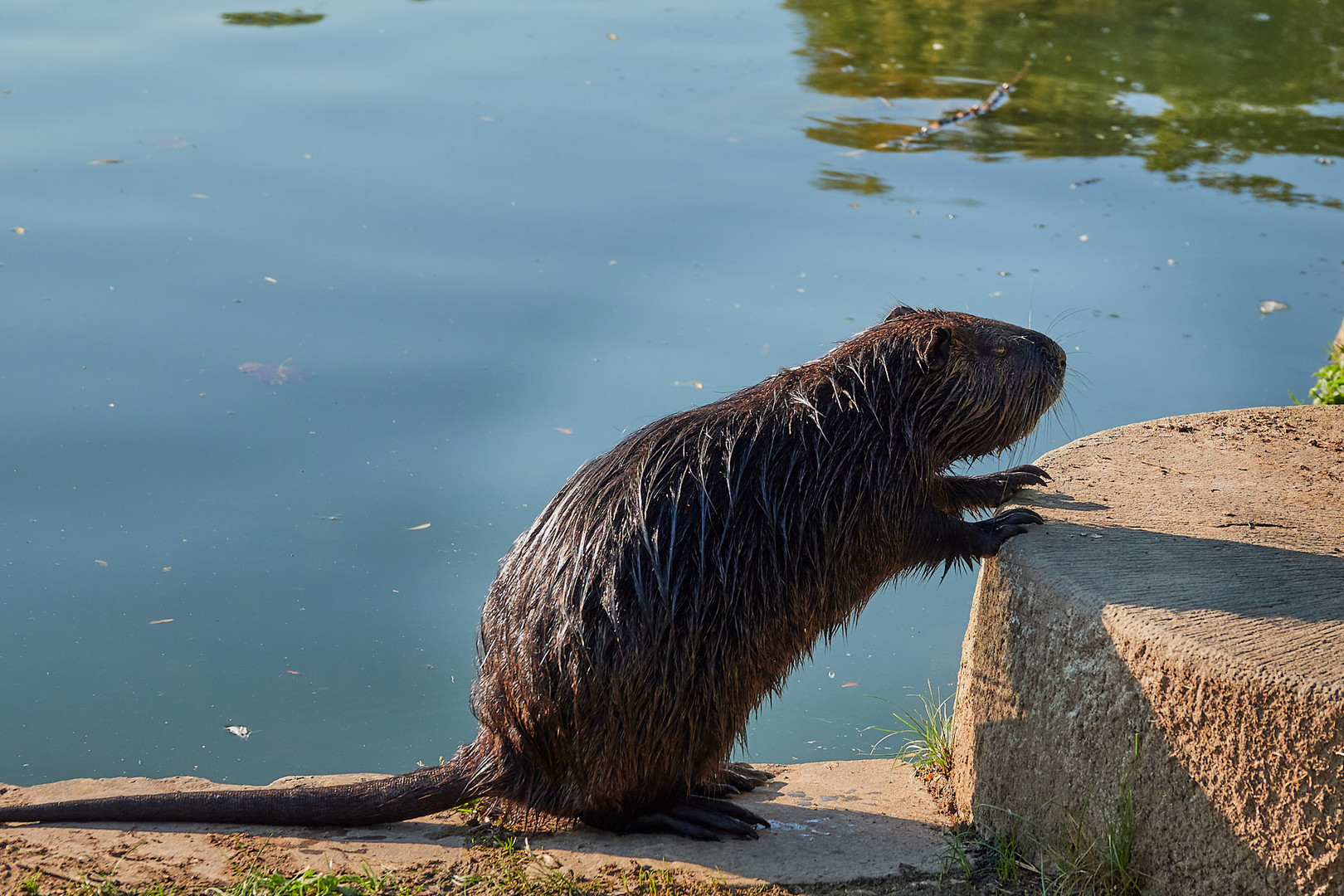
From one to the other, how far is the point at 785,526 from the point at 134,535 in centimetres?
288

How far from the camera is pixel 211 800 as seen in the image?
2.95 metres

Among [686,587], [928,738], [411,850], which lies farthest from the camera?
[928,738]

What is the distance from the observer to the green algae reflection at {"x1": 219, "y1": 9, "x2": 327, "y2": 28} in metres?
9.80

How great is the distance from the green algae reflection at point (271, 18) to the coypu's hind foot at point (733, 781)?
8244mm

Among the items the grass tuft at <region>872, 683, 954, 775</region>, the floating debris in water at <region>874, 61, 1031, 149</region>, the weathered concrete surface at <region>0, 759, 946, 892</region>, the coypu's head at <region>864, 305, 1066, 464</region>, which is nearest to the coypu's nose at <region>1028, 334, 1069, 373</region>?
the coypu's head at <region>864, 305, 1066, 464</region>

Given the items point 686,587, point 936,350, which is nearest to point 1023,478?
point 936,350

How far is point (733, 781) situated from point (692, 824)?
0.45 m

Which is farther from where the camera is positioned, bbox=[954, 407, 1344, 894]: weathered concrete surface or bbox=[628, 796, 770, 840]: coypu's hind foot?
bbox=[628, 796, 770, 840]: coypu's hind foot

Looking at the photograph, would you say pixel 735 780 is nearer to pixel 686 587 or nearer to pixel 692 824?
pixel 692 824

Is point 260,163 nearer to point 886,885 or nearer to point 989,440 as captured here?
point 989,440

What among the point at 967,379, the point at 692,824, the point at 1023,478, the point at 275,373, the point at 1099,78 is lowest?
the point at 692,824

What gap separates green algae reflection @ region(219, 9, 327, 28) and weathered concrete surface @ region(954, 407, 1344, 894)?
835 centimetres

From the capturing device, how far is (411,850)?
2.96m

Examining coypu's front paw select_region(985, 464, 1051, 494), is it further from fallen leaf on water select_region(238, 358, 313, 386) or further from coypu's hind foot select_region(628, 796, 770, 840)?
fallen leaf on water select_region(238, 358, 313, 386)
